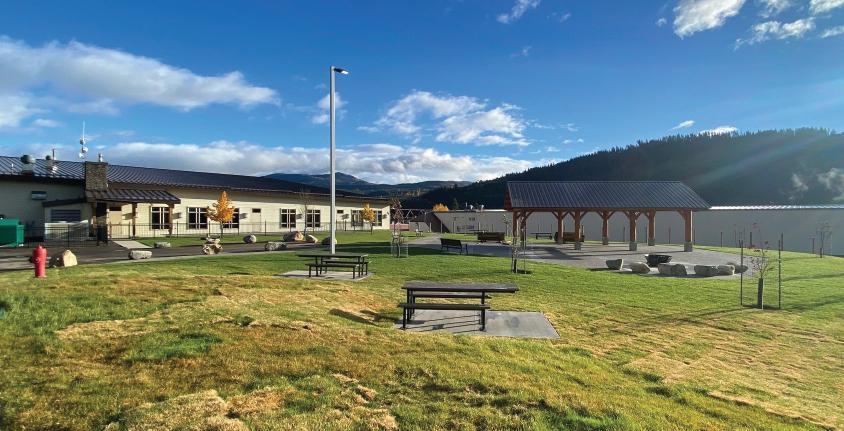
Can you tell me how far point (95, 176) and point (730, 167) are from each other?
124 m

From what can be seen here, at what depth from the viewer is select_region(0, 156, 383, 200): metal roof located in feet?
109

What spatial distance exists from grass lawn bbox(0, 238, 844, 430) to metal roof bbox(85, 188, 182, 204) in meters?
24.8

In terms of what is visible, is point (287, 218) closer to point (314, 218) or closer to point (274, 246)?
point (314, 218)

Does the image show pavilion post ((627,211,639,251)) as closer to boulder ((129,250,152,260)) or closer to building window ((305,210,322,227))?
boulder ((129,250,152,260))

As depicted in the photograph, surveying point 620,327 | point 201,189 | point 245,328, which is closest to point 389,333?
point 245,328

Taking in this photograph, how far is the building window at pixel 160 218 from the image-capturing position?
34750 mm

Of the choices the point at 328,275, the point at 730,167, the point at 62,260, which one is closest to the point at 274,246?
the point at 62,260

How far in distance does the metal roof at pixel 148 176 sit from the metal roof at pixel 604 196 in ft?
81.0

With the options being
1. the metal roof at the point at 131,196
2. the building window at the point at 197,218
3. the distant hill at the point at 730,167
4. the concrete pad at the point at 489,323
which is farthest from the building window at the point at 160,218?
the distant hill at the point at 730,167

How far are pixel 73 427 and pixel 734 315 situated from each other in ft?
39.0

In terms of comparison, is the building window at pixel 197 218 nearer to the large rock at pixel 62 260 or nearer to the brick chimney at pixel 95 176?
the brick chimney at pixel 95 176

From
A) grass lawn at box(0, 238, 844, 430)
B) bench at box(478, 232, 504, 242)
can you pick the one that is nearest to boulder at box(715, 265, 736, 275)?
grass lawn at box(0, 238, 844, 430)

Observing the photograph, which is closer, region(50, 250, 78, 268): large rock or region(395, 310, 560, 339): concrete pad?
region(395, 310, 560, 339): concrete pad

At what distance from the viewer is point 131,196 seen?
103 feet
